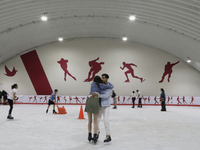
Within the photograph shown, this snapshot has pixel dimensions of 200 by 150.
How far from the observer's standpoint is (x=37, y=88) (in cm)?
1998

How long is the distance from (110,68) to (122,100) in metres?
3.64

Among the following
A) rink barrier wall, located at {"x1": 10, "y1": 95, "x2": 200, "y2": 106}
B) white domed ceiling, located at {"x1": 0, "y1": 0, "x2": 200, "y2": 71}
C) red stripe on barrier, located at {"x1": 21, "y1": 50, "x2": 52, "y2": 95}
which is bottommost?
rink barrier wall, located at {"x1": 10, "y1": 95, "x2": 200, "y2": 106}

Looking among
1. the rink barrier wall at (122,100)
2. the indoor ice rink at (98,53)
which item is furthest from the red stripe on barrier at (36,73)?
the rink barrier wall at (122,100)

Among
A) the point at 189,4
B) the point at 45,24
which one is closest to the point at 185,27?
the point at 189,4

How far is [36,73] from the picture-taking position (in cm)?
2020

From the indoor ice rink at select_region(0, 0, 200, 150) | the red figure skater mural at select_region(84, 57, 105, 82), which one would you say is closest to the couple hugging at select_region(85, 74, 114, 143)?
the indoor ice rink at select_region(0, 0, 200, 150)

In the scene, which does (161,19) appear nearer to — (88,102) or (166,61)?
(166,61)

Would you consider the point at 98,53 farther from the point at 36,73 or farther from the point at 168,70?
the point at 168,70

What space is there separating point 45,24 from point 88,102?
43.9ft

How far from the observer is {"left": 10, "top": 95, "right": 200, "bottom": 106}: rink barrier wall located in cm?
1809

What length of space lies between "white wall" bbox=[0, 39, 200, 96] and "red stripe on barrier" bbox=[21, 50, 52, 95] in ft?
1.30

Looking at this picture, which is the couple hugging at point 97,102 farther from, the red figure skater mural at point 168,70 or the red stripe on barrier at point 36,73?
the red figure skater mural at point 168,70

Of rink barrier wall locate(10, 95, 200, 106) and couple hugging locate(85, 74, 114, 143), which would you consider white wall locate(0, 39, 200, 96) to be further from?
couple hugging locate(85, 74, 114, 143)

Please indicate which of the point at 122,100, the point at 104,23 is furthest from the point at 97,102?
the point at 122,100
